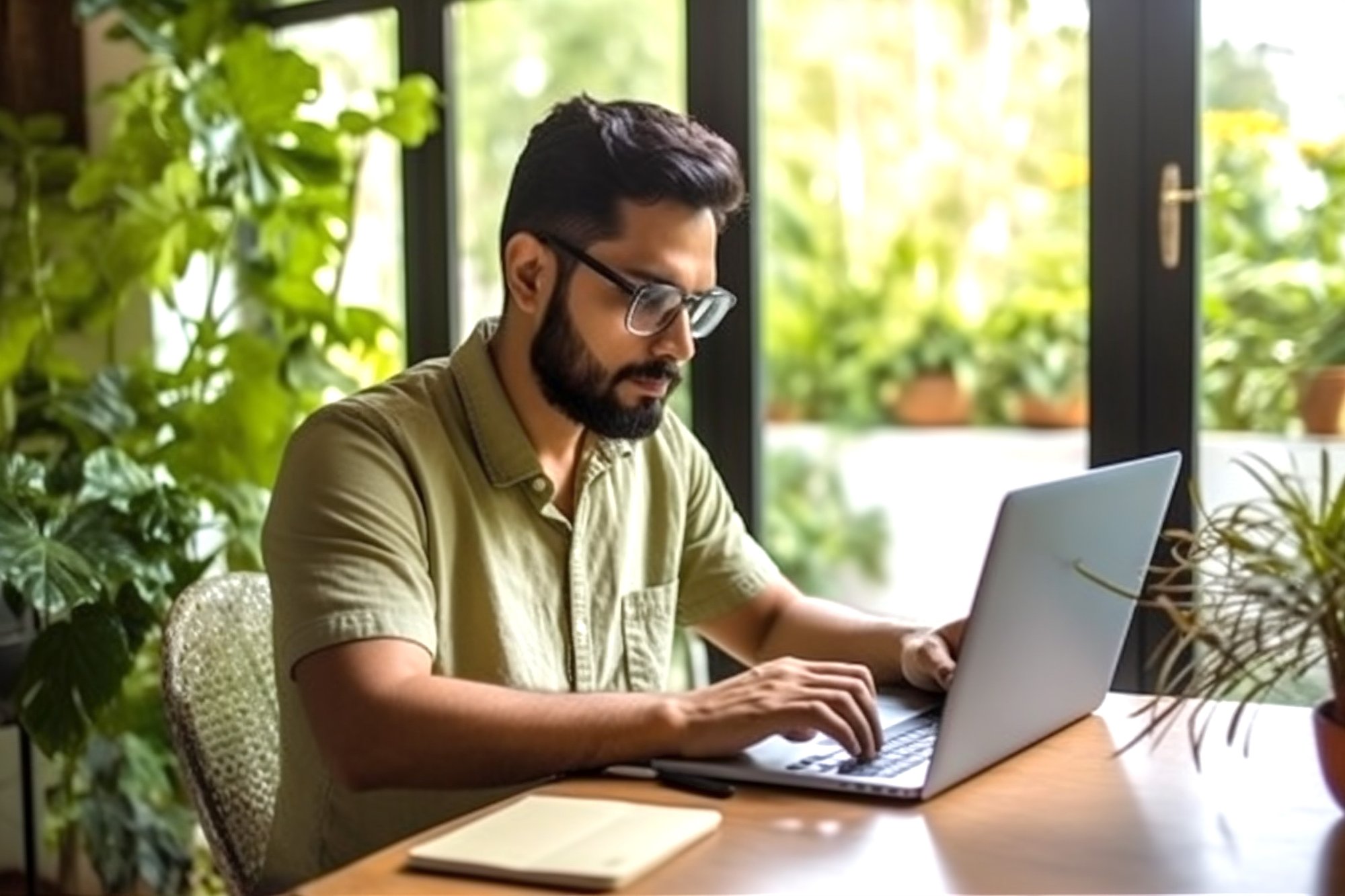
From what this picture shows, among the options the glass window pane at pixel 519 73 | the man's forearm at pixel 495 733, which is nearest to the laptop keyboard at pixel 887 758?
the man's forearm at pixel 495 733

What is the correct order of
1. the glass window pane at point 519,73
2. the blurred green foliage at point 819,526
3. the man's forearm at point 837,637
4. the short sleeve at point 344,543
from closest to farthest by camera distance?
1. the short sleeve at point 344,543
2. the man's forearm at point 837,637
3. the glass window pane at point 519,73
4. the blurred green foliage at point 819,526

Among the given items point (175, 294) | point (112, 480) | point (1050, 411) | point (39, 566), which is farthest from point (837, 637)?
point (1050, 411)

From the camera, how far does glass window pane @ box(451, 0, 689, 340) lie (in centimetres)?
311

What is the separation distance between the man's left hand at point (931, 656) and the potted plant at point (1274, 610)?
381mm

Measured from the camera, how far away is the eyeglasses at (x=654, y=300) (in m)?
1.71

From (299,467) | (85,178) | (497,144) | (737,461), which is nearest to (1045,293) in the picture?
(497,144)

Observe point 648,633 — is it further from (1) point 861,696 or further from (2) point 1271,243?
(2) point 1271,243

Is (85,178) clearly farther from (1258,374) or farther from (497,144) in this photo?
(1258,374)

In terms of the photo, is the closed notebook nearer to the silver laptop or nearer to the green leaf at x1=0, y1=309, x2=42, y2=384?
the silver laptop

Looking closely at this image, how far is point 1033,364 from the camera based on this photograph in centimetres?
554

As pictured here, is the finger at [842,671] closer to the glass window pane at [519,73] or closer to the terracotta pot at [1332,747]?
the terracotta pot at [1332,747]

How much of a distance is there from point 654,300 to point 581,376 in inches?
4.4

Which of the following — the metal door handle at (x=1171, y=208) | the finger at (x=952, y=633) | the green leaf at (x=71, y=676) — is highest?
the metal door handle at (x=1171, y=208)

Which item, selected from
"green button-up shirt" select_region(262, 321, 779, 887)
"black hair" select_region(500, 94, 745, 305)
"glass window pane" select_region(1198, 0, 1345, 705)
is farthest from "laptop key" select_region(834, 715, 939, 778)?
"glass window pane" select_region(1198, 0, 1345, 705)
